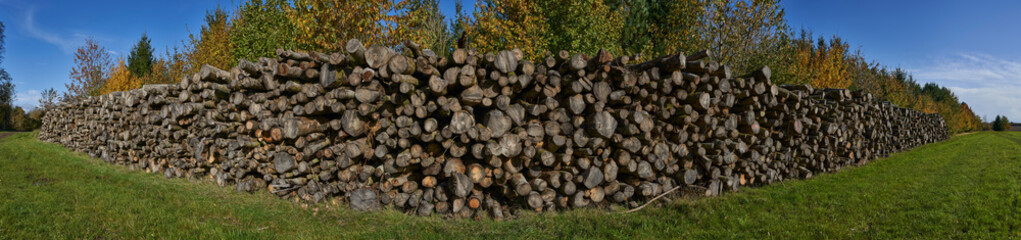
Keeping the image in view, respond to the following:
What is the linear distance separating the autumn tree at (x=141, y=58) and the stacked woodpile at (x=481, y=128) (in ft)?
110

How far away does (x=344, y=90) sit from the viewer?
5.14m

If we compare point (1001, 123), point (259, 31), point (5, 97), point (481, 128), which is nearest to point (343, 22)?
point (259, 31)

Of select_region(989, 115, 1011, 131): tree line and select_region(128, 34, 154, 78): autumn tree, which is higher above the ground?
select_region(128, 34, 154, 78): autumn tree

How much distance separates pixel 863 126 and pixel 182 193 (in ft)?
43.3

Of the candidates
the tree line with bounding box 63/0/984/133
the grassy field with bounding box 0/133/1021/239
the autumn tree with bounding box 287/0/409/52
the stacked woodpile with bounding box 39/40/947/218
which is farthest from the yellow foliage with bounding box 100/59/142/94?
the stacked woodpile with bounding box 39/40/947/218

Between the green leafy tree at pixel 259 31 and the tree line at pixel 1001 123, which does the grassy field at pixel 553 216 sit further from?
the tree line at pixel 1001 123

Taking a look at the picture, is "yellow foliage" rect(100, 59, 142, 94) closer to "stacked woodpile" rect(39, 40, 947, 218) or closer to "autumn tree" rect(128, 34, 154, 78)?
"autumn tree" rect(128, 34, 154, 78)

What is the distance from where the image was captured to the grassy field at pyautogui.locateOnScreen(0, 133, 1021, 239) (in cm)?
436

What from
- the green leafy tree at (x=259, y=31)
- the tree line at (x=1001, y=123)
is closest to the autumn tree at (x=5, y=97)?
the green leafy tree at (x=259, y=31)

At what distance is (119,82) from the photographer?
22.5 metres

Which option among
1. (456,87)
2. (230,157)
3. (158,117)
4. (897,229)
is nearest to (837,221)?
(897,229)

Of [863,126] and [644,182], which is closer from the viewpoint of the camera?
[644,182]

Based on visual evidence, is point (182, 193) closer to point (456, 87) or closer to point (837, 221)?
point (456, 87)

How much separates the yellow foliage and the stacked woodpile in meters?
22.1
